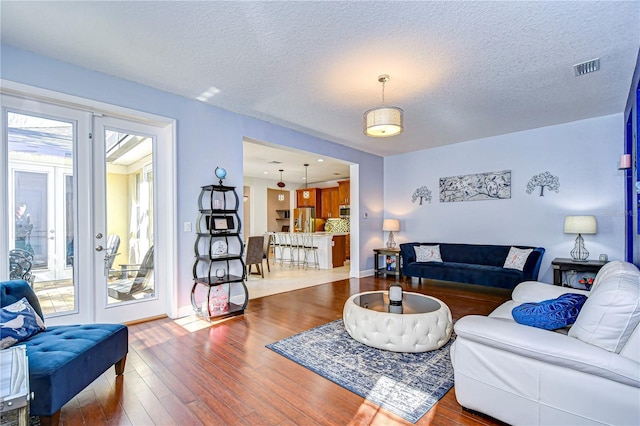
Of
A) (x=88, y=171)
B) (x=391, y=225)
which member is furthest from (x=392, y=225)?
(x=88, y=171)

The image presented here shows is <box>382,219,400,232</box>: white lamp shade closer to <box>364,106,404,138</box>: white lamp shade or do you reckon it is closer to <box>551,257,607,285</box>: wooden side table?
<box>551,257,607,285</box>: wooden side table

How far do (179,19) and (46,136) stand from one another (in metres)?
1.95

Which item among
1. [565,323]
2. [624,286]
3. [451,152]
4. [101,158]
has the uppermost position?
[451,152]

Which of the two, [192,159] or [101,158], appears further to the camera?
[192,159]

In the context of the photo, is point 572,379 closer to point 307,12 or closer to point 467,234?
point 307,12

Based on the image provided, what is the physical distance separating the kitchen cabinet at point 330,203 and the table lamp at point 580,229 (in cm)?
700

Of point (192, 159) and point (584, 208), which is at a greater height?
point (192, 159)

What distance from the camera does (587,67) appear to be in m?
3.12

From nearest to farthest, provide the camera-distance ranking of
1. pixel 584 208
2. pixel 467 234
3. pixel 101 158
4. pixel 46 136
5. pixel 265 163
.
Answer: pixel 46 136, pixel 101 158, pixel 584 208, pixel 467 234, pixel 265 163

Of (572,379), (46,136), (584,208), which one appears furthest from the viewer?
(584,208)

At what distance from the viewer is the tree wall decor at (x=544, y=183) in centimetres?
504

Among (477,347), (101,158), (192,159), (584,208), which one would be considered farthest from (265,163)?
(477,347)

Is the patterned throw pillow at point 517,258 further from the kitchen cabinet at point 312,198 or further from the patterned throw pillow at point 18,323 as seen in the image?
the kitchen cabinet at point 312,198

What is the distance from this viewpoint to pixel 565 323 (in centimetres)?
197
